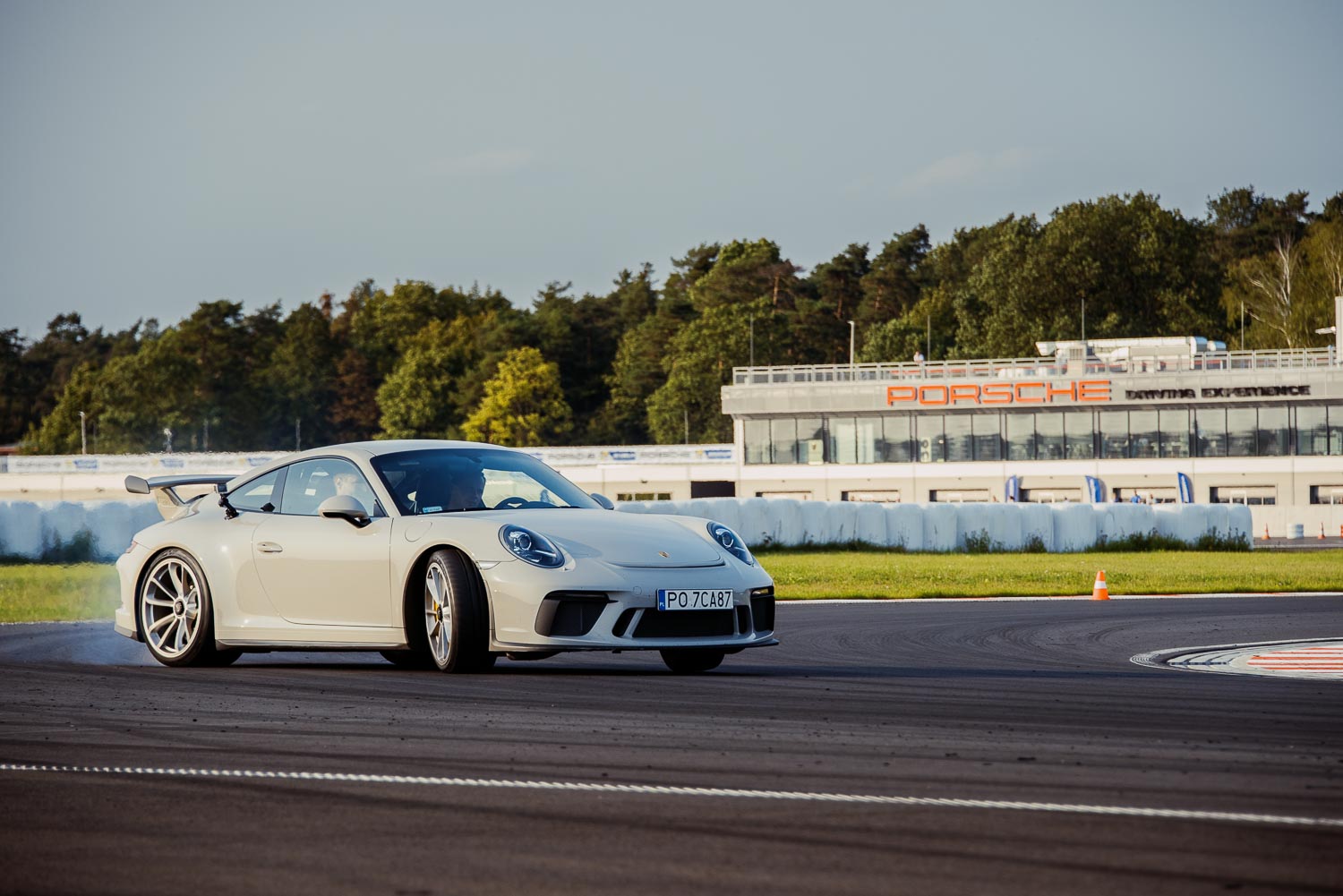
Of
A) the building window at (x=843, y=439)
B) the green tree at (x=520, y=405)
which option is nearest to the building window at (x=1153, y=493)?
the building window at (x=843, y=439)

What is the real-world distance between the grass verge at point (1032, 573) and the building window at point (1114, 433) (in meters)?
37.3

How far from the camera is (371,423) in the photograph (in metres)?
150

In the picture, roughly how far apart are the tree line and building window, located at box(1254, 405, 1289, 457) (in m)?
24.0

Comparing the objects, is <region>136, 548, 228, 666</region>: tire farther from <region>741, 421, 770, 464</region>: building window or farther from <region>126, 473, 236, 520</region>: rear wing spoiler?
<region>741, 421, 770, 464</region>: building window

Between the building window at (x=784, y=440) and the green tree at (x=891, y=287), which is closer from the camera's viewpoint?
the building window at (x=784, y=440)

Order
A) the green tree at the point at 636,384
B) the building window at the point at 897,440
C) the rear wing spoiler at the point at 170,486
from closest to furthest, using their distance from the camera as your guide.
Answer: the rear wing spoiler at the point at 170,486 < the building window at the point at 897,440 < the green tree at the point at 636,384

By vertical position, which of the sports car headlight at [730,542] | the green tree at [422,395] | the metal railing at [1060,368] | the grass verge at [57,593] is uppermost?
the green tree at [422,395]

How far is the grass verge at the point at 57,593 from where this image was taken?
63.8ft

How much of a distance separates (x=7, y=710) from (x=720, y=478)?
74.3 meters

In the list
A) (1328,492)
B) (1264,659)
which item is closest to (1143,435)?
(1328,492)

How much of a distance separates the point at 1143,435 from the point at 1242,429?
3.91 metres

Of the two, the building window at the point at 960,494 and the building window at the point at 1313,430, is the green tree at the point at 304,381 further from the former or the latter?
the building window at the point at 1313,430

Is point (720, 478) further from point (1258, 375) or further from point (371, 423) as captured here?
point (371, 423)

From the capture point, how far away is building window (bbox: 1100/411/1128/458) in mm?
75875
